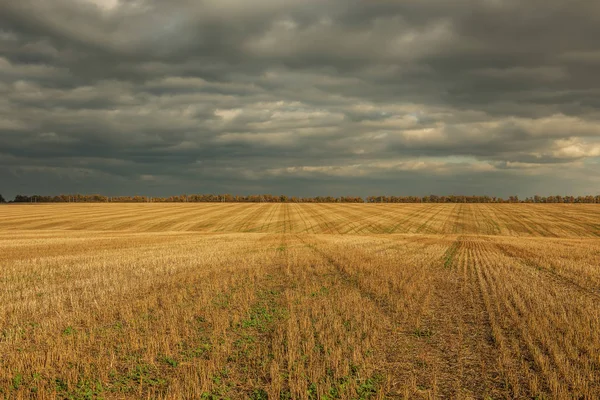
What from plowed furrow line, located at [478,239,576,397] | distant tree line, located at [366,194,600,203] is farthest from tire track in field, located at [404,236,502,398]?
distant tree line, located at [366,194,600,203]

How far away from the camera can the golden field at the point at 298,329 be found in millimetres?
9023

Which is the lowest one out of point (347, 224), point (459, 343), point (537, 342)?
point (347, 224)

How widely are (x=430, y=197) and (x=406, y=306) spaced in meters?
158

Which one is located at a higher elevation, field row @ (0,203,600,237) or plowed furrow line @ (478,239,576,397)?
plowed furrow line @ (478,239,576,397)

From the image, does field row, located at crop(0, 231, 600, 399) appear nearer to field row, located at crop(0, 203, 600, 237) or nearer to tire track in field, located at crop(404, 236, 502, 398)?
tire track in field, located at crop(404, 236, 502, 398)

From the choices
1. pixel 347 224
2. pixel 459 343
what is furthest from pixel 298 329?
pixel 347 224

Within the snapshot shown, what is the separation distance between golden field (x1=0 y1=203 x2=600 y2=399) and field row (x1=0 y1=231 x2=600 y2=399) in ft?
0.19

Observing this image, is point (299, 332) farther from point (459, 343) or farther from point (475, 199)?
point (475, 199)

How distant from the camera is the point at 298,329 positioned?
42.0 feet

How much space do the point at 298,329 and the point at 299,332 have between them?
208mm

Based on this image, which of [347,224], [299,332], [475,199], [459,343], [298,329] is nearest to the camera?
[459,343]

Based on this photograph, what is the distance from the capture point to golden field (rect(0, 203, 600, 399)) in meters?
9.02

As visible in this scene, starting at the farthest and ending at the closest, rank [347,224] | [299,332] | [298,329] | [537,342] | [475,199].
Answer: [475,199] < [347,224] < [298,329] < [299,332] < [537,342]

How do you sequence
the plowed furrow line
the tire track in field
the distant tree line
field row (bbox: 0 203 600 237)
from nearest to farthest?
the plowed furrow line → the tire track in field → field row (bbox: 0 203 600 237) → the distant tree line
